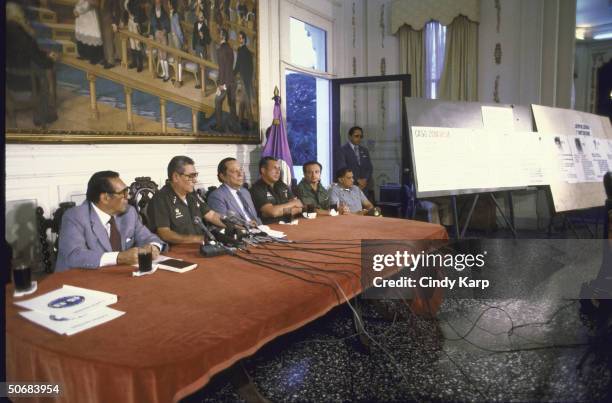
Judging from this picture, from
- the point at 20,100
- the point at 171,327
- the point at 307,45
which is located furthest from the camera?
the point at 307,45

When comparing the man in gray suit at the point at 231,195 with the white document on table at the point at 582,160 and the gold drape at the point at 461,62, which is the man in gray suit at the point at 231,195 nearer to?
the white document on table at the point at 582,160

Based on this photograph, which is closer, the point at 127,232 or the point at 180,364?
the point at 180,364

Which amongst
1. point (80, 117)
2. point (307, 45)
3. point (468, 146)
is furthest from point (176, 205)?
point (307, 45)

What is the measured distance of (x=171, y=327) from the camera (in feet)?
4.28

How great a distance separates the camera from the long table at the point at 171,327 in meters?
1.12

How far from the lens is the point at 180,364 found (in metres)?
1.14

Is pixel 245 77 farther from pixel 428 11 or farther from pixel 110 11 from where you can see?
pixel 428 11

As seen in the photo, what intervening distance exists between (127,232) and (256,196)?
63.9 inches

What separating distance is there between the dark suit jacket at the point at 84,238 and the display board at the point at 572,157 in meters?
3.82

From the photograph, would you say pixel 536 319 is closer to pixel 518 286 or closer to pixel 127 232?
pixel 518 286

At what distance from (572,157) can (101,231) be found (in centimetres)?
440

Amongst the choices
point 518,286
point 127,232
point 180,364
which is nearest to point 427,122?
point 518,286

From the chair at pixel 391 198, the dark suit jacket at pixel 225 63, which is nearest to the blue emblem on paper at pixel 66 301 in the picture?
the dark suit jacket at pixel 225 63

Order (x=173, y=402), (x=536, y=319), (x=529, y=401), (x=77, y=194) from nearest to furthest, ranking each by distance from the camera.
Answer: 1. (x=173, y=402)
2. (x=529, y=401)
3. (x=536, y=319)
4. (x=77, y=194)
